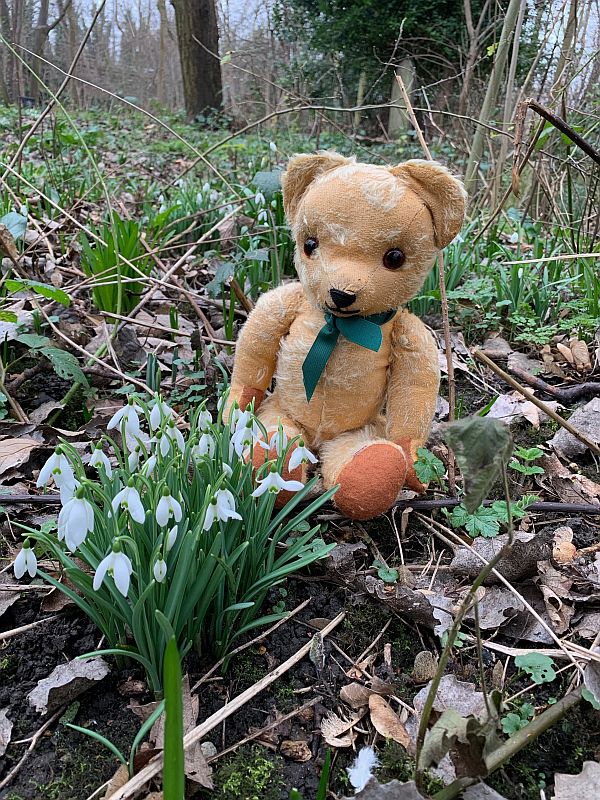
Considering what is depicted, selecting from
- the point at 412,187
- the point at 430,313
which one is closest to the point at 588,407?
the point at 430,313

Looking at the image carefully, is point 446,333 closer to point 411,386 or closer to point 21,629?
point 411,386

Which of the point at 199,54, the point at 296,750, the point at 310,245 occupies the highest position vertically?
the point at 199,54

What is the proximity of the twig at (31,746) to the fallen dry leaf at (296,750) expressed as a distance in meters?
0.44

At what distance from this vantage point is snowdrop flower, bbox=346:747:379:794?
1.08 metres

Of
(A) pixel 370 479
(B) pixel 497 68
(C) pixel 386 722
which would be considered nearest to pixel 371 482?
(A) pixel 370 479

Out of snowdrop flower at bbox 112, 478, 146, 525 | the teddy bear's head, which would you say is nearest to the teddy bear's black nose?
the teddy bear's head

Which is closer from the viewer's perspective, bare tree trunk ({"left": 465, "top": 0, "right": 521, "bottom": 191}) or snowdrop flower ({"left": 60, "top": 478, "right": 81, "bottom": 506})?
snowdrop flower ({"left": 60, "top": 478, "right": 81, "bottom": 506})

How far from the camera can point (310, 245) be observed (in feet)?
5.24

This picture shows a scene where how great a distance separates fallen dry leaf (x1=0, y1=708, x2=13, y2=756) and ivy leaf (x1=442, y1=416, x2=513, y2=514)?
38.8 inches

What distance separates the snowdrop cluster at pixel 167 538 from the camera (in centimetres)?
105

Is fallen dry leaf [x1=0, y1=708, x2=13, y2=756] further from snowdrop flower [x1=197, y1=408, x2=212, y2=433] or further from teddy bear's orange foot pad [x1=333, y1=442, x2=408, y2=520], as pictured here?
teddy bear's orange foot pad [x1=333, y1=442, x2=408, y2=520]

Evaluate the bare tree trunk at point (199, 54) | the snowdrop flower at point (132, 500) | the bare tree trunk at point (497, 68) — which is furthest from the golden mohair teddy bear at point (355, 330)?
the bare tree trunk at point (199, 54)

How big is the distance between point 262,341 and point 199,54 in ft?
33.1

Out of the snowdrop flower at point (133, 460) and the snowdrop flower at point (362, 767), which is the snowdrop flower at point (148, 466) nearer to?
the snowdrop flower at point (133, 460)
